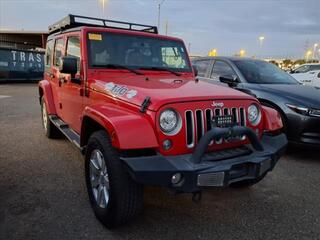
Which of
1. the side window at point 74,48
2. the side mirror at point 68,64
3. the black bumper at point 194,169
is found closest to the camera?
the black bumper at point 194,169

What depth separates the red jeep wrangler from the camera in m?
2.75

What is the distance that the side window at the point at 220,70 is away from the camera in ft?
22.6

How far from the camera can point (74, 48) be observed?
452cm

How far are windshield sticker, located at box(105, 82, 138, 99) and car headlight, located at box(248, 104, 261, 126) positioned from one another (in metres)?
1.21

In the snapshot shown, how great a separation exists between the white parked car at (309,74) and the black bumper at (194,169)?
12.2 meters

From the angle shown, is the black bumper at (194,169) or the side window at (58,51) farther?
the side window at (58,51)

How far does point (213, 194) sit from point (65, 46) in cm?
308

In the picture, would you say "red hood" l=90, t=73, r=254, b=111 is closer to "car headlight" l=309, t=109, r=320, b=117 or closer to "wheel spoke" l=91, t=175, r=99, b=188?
"wheel spoke" l=91, t=175, r=99, b=188

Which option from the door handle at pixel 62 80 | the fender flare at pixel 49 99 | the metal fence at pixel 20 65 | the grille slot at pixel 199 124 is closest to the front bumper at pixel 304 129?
the grille slot at pixel 199 124

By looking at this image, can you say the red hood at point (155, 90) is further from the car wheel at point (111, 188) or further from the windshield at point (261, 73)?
the windshield at point (261, 73)

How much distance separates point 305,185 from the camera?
14.5ft

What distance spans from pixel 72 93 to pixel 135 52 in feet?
3.55

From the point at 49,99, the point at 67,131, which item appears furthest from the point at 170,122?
the point at 49,99

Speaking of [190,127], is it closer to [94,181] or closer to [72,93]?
[94,181]
